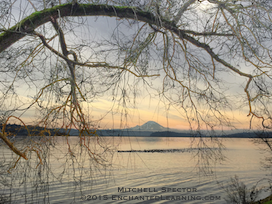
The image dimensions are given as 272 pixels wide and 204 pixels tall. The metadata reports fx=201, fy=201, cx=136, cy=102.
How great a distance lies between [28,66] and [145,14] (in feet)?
6.37

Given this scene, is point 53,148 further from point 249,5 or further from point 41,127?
point 249,5

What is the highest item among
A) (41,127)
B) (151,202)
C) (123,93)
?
(123,93)

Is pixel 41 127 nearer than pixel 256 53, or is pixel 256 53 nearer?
pixel 41 127

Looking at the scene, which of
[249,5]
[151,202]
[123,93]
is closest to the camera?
[123,93]

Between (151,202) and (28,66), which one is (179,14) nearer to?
(28,66)

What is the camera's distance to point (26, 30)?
265cm

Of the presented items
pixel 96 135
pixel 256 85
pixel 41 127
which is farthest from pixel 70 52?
pixel 256 85

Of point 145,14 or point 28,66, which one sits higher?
point 145,14

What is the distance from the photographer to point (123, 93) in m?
2.40

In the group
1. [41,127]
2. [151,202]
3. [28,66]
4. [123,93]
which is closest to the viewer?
[123,93]

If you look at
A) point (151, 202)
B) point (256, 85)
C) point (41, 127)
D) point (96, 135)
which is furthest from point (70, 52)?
point (151, 202)

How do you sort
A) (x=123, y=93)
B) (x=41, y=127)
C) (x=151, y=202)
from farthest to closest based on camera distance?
1. (x=151, y=202)
2. (x=41, y=127)
3. (x=123, y=93)

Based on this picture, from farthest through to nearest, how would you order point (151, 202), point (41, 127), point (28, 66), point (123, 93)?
point (151, 202) → point (28, 66) → point (41, 127) → point (123, 93)

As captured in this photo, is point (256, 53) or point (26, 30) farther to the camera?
point (256, 53)
